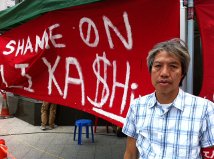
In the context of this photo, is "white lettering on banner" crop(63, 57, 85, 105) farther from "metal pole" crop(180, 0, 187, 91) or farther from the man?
the man

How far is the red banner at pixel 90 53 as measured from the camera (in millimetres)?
2693

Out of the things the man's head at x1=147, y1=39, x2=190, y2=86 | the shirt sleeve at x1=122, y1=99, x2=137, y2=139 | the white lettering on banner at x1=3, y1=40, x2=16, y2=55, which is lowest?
the shirt sleeve at x1=122, y1=99, x2=137, y2=139

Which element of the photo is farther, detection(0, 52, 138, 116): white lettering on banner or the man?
detection(0, 52, 138, 116): white lettering on banner

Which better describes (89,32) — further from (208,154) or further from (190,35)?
(208,154)

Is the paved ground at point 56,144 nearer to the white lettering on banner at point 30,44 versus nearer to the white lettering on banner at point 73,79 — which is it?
the white lettering on banner at point 30,44

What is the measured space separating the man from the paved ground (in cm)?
430

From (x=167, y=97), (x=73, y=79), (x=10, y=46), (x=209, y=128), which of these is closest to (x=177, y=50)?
(x=167, y=97)

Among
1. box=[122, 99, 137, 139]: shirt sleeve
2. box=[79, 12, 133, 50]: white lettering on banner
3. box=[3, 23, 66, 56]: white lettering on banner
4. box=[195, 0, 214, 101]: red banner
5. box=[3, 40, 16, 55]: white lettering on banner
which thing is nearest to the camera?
box=[122, 99, 137, 139]: shirt sleeve

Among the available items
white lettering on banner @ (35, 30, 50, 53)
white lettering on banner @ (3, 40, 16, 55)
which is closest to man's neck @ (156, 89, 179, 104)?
white lettering on banner @ (35, 30, 50, 53)

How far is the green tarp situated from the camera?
299 centimetres

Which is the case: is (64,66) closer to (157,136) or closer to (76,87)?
(76,87)

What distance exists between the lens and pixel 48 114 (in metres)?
8.27

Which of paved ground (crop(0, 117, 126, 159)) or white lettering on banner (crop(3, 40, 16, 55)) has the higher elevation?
white lettering on banner (crop(3, 40, 16, 55))

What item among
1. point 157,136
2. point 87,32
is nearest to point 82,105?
point 87,32
